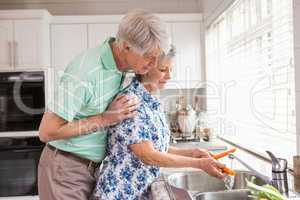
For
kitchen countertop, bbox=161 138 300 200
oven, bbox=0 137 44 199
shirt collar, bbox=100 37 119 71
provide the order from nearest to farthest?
shirt collar, bbox=100 37 119 71, kitchen countertop, bbox=161 138 300 200, oven, bbox=0 137 44 199

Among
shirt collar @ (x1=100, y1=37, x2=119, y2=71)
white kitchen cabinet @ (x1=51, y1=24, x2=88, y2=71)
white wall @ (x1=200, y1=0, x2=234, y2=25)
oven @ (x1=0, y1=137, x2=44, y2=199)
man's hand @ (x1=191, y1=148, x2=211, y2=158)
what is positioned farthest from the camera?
white kitchen cabinet @ (x1=51, y1=24, x2=88, y2=71)

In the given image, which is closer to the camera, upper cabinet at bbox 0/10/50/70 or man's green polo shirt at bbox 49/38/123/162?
man's green polo shirt at bbox 49/38/123/162

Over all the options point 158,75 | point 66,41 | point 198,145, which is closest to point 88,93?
point 158,75

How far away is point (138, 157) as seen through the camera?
1.22 metres

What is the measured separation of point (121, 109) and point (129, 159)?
0.19 m

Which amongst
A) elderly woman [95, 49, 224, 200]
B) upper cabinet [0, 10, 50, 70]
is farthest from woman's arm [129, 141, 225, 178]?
upper cabinet [0, 10, 50, 70]

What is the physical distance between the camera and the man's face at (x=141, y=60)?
124 cm

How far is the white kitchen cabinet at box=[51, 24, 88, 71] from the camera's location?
10.4 ft

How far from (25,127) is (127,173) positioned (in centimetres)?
186

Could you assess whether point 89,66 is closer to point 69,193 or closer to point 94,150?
point 94,150

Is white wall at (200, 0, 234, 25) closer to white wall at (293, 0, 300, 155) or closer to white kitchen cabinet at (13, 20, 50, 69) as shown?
white wall at (293, 0, 300, 155)

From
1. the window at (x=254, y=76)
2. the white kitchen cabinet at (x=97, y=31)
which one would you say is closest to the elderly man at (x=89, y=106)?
the window at (x=254, y=76)

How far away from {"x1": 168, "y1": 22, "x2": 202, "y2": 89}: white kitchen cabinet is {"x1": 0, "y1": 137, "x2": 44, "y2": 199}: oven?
131 centimetres

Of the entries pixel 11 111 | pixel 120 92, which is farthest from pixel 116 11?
pixel 120 92
